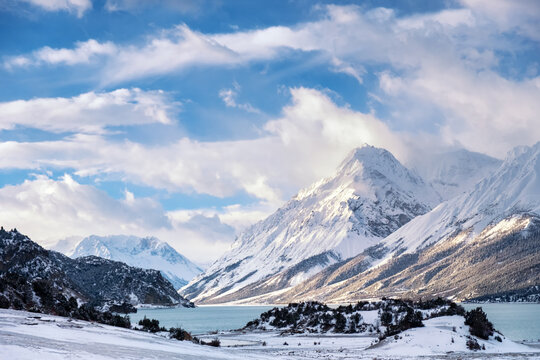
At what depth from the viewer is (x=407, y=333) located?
52219mm

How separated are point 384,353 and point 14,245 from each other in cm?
17326

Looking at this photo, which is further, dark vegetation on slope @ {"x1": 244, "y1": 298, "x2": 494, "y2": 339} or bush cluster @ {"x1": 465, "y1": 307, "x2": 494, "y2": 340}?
dark vegetation on slope @ {"x1": 244, "y1": 298, "x2": 494, "y2": 339}

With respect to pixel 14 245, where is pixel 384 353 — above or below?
below

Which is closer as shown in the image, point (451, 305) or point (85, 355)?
point (85, 355)

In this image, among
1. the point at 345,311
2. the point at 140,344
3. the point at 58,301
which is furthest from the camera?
the point at 345,311

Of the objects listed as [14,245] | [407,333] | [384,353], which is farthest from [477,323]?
[14,245]

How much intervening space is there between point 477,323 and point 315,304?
146 ft

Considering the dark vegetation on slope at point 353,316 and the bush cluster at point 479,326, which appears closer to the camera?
the bush cluster at point 479,326

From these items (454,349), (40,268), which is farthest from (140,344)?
(40,268)

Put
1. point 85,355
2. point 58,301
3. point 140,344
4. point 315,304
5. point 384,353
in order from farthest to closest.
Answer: point 315,304, point 58,301, point 384,353, point 140,344, point 85,355

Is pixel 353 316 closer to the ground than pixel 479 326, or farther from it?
farther from it

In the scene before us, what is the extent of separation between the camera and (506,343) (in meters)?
53.2

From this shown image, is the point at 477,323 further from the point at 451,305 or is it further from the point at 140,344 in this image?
the point at 140,344

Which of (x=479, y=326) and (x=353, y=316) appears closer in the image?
(x=479, y=326)
